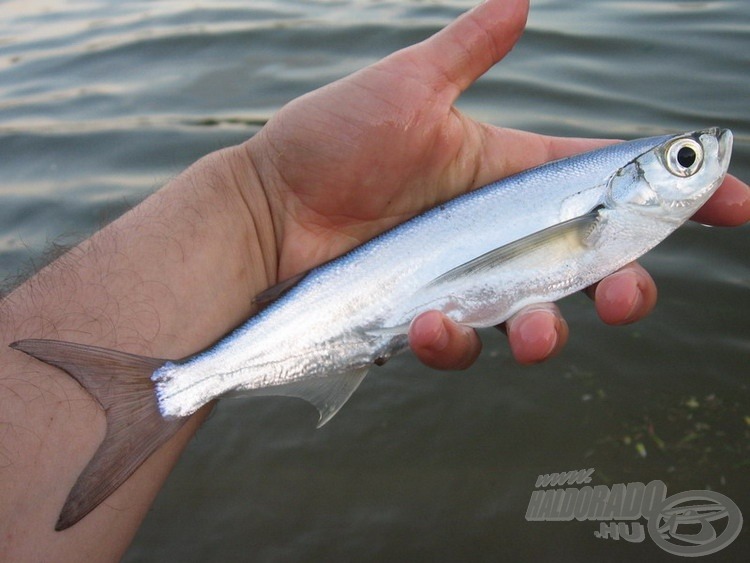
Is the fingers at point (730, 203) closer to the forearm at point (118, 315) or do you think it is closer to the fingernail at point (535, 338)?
the fingernail at point (535, 338)

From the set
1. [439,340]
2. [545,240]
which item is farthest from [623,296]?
[439,340]

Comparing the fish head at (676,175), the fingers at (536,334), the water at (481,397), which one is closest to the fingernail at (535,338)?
the fingers at (536,334)

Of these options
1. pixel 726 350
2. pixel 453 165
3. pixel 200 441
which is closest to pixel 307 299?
pixel 453 165

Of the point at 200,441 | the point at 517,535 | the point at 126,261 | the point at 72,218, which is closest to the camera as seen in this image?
the point at 126,261

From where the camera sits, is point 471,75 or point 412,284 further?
point 471,75

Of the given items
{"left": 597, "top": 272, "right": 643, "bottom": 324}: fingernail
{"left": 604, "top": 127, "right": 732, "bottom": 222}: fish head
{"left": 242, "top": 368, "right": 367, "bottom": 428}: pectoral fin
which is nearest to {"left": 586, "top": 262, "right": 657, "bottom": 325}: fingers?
{"left": 597, "top": 272, "right": 643, "bottom": 324}: fingernail

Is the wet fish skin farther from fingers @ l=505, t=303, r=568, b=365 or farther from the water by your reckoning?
the water

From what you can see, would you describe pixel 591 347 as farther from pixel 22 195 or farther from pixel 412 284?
pixel 22 195
